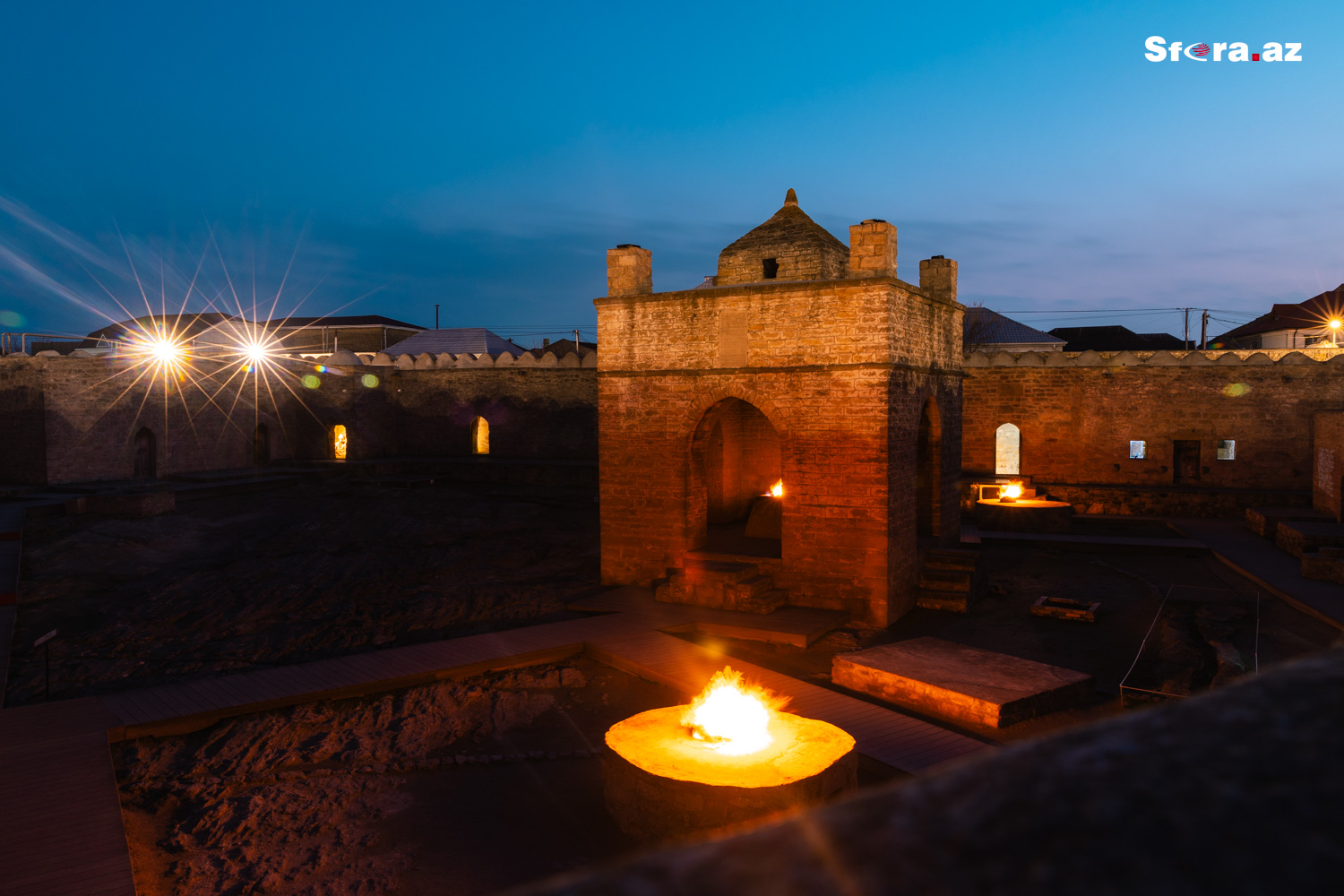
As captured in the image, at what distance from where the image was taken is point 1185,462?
20469 mm

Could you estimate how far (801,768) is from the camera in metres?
5.89

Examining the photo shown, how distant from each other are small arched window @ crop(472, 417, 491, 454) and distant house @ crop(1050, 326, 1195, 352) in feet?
109

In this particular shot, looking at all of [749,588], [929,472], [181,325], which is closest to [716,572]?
[749,588]

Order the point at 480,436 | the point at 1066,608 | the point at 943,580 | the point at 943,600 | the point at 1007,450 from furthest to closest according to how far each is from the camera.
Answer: the point at 480,436, the point at 1007,450, the point at 943,580, the point at 943,600, the point at 1066,608

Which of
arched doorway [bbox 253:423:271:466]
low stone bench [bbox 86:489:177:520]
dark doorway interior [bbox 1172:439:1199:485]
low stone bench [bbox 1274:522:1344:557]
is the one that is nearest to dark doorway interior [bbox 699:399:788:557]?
low stone bench [bbox 1274:522:1344:557]

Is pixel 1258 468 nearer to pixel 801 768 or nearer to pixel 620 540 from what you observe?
pixel 620 540

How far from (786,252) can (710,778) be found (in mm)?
8683

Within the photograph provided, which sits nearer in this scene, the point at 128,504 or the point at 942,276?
the point at 942,276

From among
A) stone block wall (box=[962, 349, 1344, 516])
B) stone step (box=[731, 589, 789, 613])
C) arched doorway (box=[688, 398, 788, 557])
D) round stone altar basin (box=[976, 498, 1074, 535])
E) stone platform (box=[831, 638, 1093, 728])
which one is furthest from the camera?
stone block wall (box=[962, 349, 1344, 516])

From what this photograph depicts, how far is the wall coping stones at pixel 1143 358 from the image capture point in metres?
19.7

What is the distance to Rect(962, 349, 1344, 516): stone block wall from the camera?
19.5m

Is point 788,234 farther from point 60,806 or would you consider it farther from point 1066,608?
point 60,806

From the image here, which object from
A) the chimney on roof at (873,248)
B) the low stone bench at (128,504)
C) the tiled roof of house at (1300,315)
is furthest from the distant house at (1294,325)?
the low stone bench at (128,504)

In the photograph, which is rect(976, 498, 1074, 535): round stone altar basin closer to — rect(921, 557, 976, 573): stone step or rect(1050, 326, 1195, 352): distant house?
rect(921, 557, 976, 573): stone step
